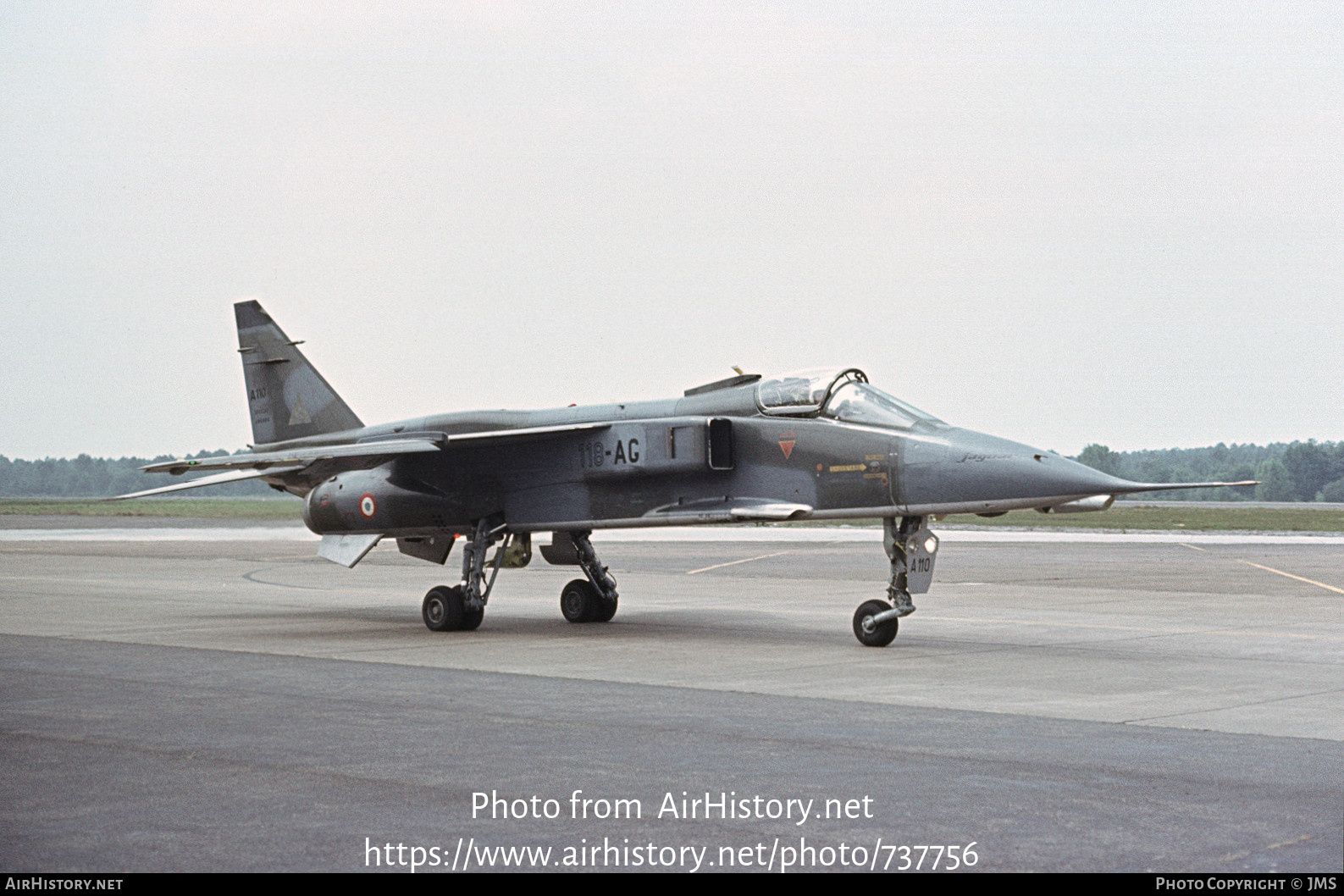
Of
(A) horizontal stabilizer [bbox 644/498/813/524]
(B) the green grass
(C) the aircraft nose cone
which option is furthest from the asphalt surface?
(B) the green grass

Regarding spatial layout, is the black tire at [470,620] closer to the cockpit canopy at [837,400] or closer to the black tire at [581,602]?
the black tire at [581,602]

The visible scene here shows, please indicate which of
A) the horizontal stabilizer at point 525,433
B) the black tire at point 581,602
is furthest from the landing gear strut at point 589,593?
the horizontal stabilizer at point 525,433

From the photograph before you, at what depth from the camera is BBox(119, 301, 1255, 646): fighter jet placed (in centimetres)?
1498

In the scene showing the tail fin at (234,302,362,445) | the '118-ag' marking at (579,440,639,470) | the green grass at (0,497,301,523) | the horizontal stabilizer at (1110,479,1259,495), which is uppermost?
the tail fin at (234,302,362,445)

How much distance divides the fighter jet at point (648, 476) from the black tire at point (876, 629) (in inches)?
0.8

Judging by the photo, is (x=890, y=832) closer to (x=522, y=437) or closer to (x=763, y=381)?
(x=763, y=381)

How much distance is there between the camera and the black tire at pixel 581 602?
19453mm

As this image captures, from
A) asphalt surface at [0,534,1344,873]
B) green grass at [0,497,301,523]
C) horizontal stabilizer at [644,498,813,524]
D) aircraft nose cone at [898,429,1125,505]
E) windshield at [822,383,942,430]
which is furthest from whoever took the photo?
green grass at [0,497,301,523]

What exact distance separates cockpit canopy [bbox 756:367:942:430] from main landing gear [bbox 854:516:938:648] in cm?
113

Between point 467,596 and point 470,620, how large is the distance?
0.98 ft

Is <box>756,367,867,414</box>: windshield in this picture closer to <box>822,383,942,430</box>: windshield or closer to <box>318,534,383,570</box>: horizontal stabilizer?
<box>822,383,942,430</box>: windshield

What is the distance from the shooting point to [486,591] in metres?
18.6

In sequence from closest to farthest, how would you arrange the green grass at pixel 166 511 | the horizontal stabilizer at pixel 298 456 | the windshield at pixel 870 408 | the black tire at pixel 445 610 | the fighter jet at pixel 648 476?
1. the fighter jet at pixel 648 476
2. the windshield at pixel 870 408
3. the horizontal stabilizer at pixel 298 456
4. the black tire at pixel 445 610
5. the green grass at pixel 166 511

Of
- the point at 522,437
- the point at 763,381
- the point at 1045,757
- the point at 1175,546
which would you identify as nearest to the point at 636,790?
the point at 1045,757
